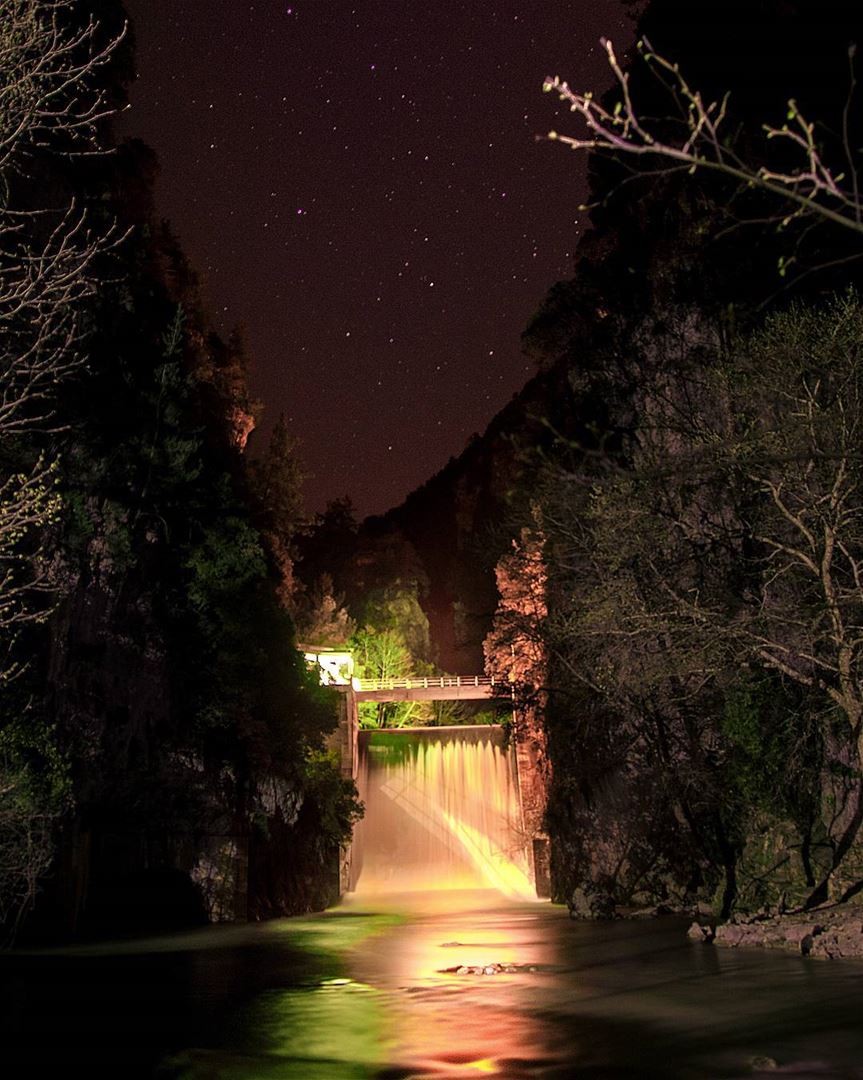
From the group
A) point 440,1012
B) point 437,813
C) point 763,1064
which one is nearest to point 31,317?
point 440,1012

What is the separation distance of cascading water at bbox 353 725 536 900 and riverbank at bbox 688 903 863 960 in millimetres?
21599

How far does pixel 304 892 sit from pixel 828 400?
23874 mm

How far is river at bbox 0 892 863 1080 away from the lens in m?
8.29

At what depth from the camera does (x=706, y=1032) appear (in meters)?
9.34

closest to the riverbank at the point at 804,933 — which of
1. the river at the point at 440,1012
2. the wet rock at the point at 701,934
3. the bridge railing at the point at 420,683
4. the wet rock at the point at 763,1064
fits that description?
the wet rock at the point at 701,934

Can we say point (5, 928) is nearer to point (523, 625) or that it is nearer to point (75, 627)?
point (75, 627)

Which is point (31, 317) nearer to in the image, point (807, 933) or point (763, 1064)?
point (807, 933)

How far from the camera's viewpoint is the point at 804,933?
14312mm

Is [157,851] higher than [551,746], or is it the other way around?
[551,746]

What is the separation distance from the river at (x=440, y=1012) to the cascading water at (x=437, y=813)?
19808mm

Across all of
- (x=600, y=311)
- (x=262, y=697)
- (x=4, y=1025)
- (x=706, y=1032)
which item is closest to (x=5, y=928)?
(x=4, y=1025)

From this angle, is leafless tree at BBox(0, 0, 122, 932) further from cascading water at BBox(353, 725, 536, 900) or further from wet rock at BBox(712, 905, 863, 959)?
cascading water at BBox(353, 725, 536, 900)

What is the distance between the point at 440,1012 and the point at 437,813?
3028 centimetres

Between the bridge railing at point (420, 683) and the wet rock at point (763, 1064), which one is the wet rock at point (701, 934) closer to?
the wet rock at point (763, 1064)
